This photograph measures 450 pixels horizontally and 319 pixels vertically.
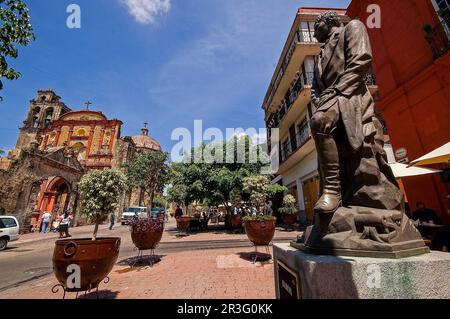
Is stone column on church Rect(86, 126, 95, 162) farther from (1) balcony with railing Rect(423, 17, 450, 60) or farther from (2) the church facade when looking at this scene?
(1) balcony with railing Rect(423, 17, 450, 60)

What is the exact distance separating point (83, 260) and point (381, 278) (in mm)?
3512

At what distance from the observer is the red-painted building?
6.87 m

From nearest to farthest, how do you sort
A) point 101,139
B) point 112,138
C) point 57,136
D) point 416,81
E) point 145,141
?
point 416,81 → point 112,138 → point 101,139 → point 57,136 → point 145,141

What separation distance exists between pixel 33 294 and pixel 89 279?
7.36 ft

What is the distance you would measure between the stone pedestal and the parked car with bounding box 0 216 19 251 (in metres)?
15.1

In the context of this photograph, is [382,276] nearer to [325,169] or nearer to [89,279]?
[325,169]

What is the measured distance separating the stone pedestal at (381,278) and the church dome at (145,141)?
44274 millimetres

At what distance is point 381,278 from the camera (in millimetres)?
1557

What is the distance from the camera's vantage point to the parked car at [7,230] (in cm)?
1073

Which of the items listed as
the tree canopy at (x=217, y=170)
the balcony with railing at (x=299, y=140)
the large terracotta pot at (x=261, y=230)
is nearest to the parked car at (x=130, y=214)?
the tree canopy at (x=217, y=170)

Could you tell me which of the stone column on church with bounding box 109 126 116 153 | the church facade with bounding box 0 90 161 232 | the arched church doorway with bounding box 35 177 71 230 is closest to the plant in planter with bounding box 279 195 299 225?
the church facade with bounding box 0 90 161 232

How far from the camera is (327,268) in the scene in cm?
159

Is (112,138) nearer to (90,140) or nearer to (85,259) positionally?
(90,140)

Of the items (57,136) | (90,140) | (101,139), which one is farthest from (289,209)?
(57,136)
